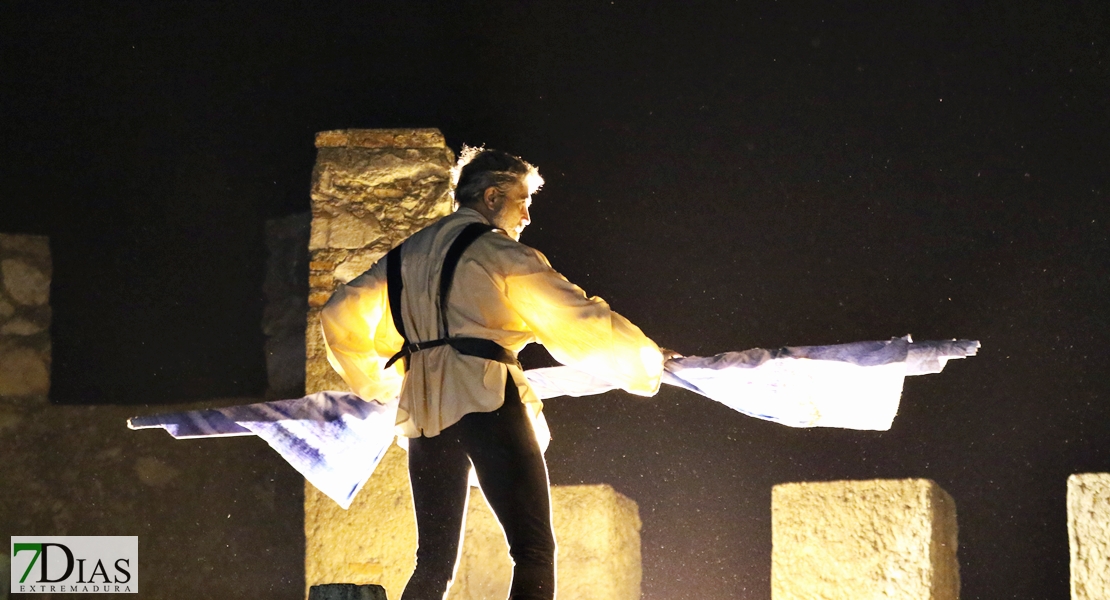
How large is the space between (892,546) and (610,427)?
5.37 feet

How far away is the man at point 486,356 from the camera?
267cm

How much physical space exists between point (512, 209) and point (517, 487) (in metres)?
0.77

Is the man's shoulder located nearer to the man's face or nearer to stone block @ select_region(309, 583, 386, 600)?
the man's face

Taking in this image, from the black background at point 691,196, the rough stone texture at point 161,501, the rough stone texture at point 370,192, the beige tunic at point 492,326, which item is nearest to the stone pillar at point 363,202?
the rough stone texture at point 370,192

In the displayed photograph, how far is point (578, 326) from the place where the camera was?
2.81 meters

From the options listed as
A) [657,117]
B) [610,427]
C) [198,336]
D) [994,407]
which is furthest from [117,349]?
[994,407]

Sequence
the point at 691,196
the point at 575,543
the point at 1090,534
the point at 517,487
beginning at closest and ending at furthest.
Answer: the point at 517,487
the point at 1090,534
the point at 575,543
the point at 691,196

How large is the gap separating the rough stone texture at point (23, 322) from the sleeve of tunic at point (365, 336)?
2629mm

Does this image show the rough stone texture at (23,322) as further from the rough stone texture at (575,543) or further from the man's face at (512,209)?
the man's face at (512,209)

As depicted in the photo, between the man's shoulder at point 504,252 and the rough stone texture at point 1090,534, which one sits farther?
the rough stone texture at point 1090,534

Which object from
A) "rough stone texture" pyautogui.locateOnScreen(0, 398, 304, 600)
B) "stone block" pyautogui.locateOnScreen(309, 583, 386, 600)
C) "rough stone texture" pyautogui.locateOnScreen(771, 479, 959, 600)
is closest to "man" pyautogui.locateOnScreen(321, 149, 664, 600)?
"stone block" pyautogui.locateOnScreen(309, 583, 386, 600)

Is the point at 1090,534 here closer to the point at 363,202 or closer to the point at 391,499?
the point at 391,499

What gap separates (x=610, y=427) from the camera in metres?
5.14

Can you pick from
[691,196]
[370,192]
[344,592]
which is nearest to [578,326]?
[344,592]
